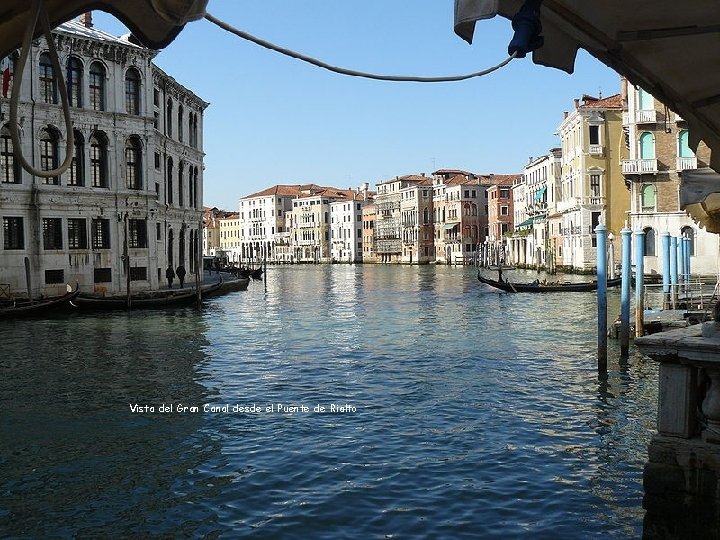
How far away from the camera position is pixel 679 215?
103 ft

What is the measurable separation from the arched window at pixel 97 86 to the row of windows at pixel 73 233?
11.9ft

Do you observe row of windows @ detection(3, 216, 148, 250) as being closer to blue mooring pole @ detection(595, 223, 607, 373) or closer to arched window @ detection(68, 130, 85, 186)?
arched window @ detection(68, 130, 85, 186)

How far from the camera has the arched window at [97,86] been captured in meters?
24.0

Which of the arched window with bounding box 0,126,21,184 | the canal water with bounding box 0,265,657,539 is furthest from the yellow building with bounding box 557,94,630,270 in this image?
the arched window with bounding box 0,126,21,184

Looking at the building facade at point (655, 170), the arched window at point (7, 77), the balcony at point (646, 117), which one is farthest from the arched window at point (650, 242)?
the arched window at point (7, 77)

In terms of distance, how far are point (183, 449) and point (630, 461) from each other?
13.8 ft

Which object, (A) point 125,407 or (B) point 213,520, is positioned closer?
(B) point 213,520

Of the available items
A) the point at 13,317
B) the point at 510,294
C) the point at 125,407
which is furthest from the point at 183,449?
the point at 510,294

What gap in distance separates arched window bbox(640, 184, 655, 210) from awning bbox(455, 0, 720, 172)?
29.3 m

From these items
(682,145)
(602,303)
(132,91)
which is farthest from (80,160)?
(682,145)

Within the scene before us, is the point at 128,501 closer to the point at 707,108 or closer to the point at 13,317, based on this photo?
the point at 707,108

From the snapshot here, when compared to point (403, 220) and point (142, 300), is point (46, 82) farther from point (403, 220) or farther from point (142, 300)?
point (403, 220)

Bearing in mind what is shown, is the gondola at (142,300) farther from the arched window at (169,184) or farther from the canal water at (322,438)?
Result: the arched window at (169,184)

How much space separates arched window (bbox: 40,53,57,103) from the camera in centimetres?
2252
